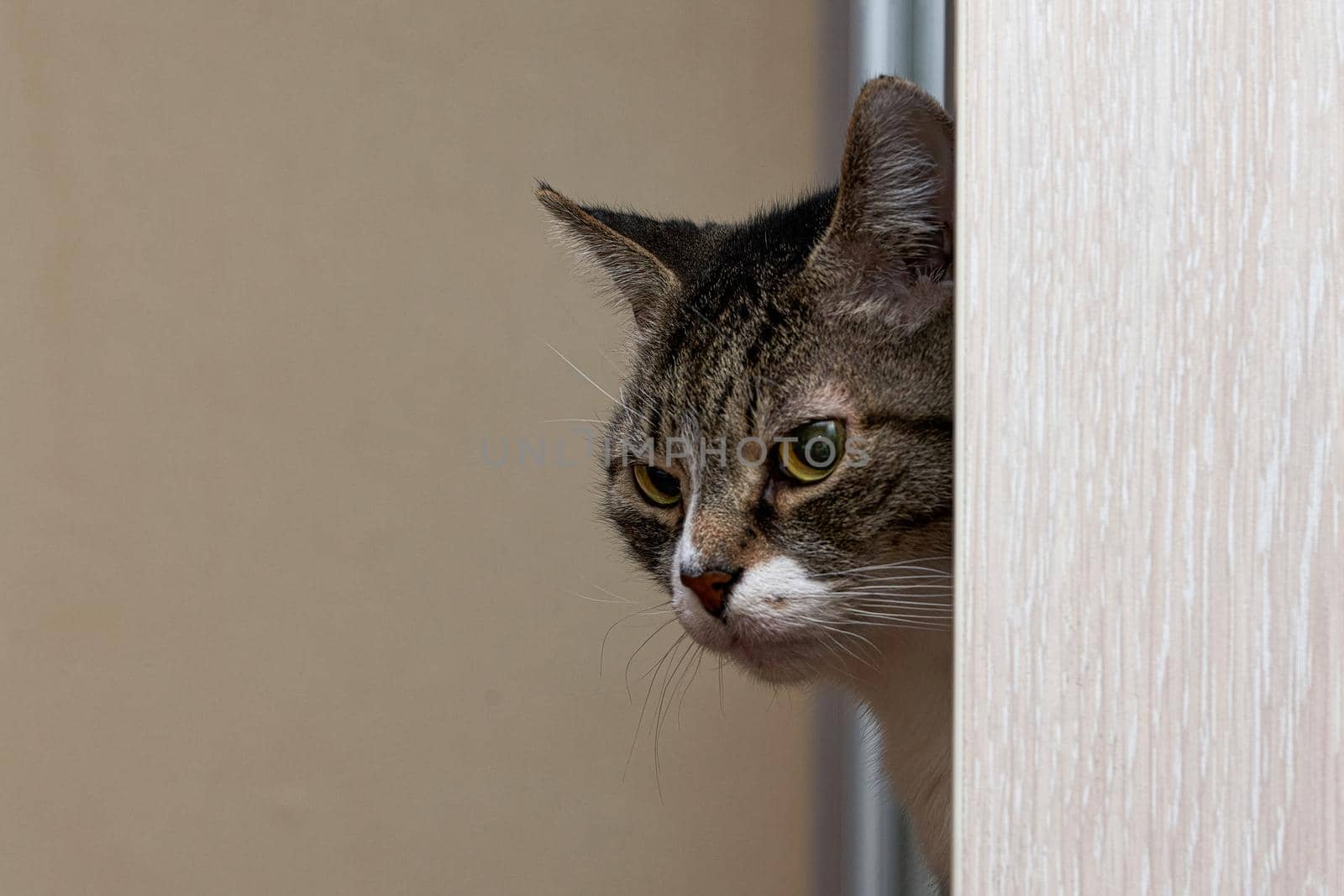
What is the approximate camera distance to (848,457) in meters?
0.54

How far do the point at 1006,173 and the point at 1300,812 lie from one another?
19 centimetres

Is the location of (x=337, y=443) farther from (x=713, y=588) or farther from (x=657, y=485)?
(x=713, y=588)

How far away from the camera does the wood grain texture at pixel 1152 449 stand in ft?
0.88

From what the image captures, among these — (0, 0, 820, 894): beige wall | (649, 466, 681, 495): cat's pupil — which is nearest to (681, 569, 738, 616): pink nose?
(649, 466, 681, 495): cat's pupil

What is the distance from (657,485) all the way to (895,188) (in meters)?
0.26

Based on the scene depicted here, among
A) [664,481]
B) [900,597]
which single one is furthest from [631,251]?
[900,597]

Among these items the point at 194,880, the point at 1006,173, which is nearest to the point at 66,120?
the point at 194,880

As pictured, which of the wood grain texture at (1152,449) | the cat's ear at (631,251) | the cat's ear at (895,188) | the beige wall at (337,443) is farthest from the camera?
the beige wall at (337,443)

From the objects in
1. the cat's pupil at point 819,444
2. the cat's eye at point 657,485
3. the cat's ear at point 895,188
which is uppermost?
the cat's ear at point 895,188

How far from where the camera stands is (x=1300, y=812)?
0.88ft

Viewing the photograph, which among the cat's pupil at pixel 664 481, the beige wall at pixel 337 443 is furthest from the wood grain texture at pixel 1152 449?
the beige wall at pixel 337 443

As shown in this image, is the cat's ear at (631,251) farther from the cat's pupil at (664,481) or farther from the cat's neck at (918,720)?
the cat's neck at (918,720)

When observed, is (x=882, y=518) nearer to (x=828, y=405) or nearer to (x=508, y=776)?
(x=828, y=405)

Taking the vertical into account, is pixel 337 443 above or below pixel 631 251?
below
